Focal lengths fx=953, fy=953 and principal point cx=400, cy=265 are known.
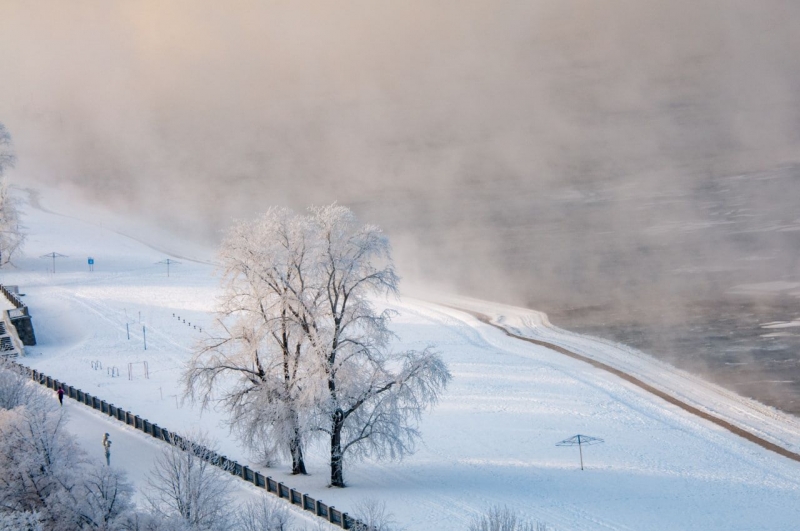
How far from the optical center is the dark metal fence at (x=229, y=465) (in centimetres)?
2513

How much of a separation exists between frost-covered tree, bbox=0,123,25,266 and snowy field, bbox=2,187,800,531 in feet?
19.7

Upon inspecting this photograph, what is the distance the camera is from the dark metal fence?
2513 cm

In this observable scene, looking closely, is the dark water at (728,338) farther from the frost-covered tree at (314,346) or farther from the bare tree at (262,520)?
the bare tree at (262,520)

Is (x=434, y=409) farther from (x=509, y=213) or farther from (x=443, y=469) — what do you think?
(x=509, y=213)

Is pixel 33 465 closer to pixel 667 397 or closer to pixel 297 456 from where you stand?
pixel 297 456

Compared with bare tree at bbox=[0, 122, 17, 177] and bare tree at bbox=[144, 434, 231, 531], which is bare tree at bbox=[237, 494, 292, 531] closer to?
bare tree at bbox=[144, 434, 231, 531]

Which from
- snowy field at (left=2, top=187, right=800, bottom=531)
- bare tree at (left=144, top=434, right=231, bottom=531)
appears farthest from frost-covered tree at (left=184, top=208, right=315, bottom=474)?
bare tree at (left=144, top=434, right=231, bottom=531)

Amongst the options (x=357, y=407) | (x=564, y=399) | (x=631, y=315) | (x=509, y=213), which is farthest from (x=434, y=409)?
(x=509, y=213)

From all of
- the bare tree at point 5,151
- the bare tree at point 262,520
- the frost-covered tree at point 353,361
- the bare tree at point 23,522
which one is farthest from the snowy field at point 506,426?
the bare tree at point 5,151

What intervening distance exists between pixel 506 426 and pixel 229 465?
12.8 meters

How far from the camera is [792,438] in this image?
3722cm

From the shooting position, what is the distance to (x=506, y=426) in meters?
38.2

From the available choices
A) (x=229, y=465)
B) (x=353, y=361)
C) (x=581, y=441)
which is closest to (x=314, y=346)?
(x=353, y=361)

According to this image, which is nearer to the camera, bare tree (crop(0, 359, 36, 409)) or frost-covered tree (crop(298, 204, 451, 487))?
bare tree (crop(0, 359, 36, 409))
